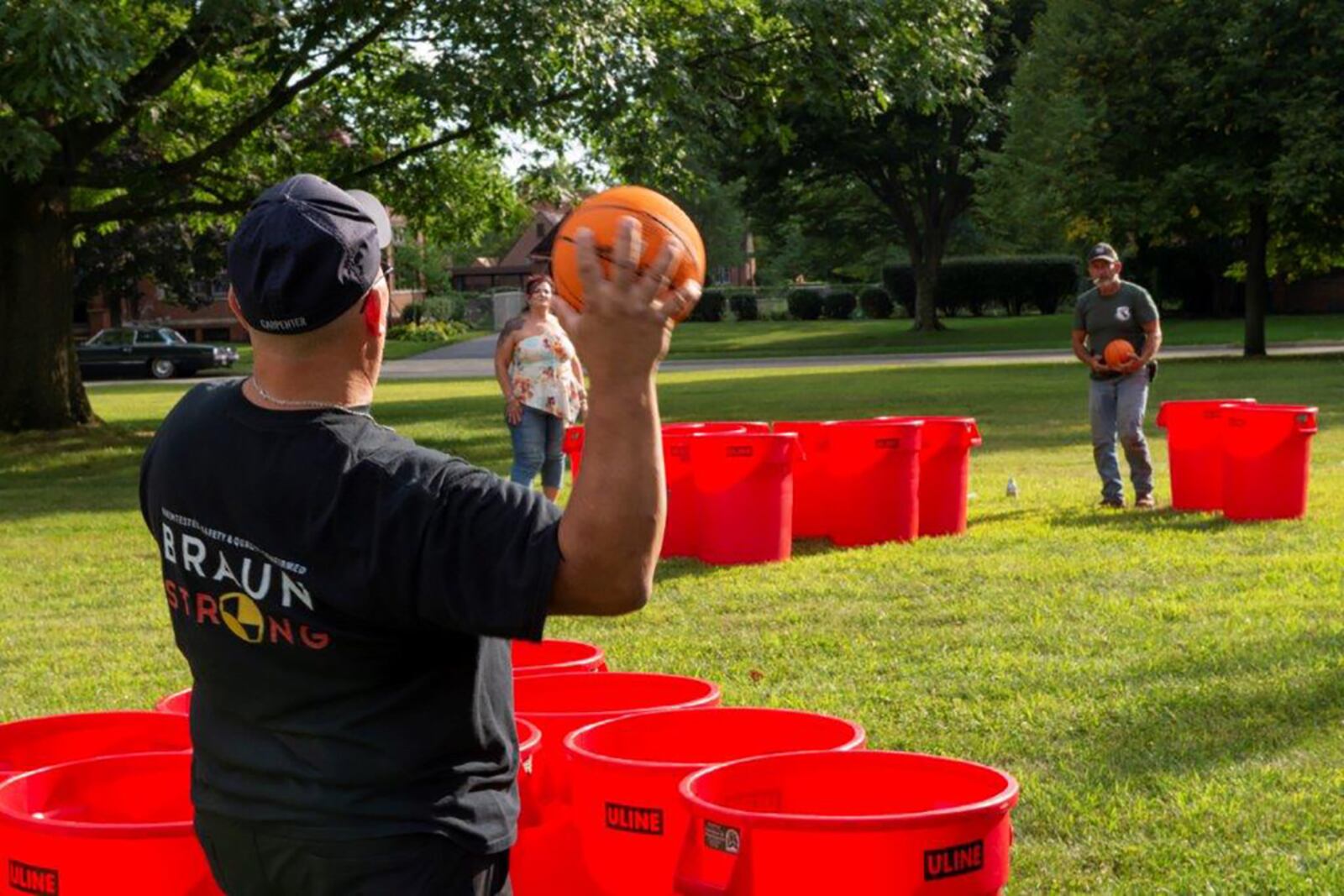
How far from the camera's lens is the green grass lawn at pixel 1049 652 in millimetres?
5715

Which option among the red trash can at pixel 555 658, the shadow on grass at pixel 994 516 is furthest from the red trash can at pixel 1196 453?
the red trash can at pixel 555 658

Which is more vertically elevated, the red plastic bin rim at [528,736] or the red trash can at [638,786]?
the red plastic bin rim at [528,736]

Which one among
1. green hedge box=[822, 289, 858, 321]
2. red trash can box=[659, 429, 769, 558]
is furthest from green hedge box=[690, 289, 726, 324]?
red trash can box=[659, 429, 769, 558]

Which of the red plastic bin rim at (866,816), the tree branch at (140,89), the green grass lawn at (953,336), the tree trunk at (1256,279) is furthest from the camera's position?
the green grass lawn at (953,336)

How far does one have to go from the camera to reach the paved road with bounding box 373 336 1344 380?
39.7 m

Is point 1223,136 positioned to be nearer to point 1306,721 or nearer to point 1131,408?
point 1131,408

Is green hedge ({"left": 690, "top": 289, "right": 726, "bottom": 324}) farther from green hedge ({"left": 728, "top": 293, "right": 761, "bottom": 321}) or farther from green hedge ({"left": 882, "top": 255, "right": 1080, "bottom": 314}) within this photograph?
green hedge ({"left": 882, "top": 255, "right": 1080, "bottom": 314})

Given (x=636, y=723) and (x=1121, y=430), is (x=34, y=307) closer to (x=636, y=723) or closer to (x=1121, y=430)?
(x=1121, y=430)

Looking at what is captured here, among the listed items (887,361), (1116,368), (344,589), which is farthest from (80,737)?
(887,361)

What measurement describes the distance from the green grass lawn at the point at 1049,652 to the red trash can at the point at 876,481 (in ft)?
1.10

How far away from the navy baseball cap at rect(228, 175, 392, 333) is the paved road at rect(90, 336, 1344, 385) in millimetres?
36201

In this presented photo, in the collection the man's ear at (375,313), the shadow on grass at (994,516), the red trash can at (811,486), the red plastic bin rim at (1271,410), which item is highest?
the man's ear at (375,313)

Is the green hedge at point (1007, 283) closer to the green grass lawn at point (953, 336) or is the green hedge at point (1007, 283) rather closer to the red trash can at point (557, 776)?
the green grass lawn at point (953, 336)

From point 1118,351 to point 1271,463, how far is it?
1.54 m
